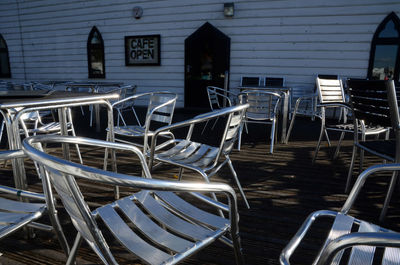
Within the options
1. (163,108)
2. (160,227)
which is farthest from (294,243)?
(163,108)

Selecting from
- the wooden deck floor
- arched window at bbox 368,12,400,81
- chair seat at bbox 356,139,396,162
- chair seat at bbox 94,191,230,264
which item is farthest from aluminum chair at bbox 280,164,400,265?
arched window at bbox 368,12,400,81

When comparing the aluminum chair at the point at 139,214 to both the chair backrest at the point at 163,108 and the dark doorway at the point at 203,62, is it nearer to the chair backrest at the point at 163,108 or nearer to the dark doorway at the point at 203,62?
the chair backrest at the point at 163,108

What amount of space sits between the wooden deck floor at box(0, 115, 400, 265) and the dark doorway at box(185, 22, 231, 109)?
334 centimetres

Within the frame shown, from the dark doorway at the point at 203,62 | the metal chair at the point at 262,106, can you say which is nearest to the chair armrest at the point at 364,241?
the metal chair at the point at 262,106

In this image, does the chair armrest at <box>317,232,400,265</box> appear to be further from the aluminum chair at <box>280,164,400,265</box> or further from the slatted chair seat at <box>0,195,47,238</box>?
the slatted chair seat at <box>0,195,47,238</box>

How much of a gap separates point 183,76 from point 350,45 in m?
3.96

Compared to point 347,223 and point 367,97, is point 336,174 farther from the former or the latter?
point 347,223

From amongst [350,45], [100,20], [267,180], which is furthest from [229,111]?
[100,20]

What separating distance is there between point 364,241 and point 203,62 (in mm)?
6592

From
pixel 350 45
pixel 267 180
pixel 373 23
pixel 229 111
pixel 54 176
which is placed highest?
pixel 373 23

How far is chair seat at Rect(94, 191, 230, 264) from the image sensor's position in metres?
0.91

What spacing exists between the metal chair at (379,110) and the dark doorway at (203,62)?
185 inches

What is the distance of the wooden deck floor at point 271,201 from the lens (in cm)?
152

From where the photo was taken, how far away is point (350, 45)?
565 cm
